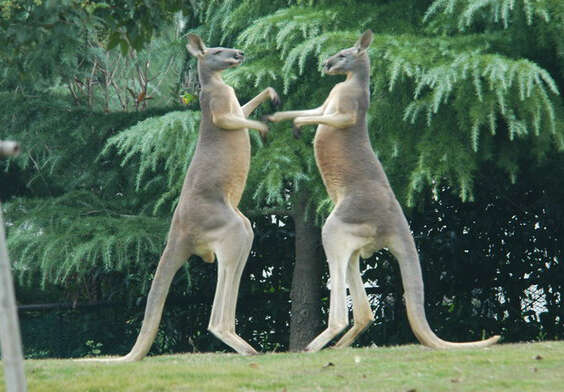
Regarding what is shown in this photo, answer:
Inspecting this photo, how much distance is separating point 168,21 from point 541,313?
21.1 ft

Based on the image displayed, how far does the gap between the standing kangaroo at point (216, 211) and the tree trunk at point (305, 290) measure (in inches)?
125

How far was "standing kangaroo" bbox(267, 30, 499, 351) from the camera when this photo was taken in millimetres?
7242

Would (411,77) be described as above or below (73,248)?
above

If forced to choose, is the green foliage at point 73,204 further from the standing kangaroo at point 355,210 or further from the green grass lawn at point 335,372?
the standing kangaroo at point 355,210

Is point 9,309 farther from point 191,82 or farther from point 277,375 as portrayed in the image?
point 191,82

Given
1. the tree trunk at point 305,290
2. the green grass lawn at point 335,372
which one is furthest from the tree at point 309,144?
the green grass lawn at point 335,372

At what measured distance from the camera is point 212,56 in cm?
765

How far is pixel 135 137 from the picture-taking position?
9562 millimetres

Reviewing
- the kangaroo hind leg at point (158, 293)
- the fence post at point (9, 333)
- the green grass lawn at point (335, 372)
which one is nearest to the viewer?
the fence post at point (9, 333)

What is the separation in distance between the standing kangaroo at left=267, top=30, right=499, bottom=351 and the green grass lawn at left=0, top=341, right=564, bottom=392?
1.07ft

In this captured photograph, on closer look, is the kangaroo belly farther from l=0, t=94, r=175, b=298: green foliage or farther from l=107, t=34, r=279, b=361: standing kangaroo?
l=0, t=94, r=175, b=298: green foliage

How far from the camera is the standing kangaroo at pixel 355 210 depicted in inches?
285

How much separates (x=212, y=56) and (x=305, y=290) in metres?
3.90

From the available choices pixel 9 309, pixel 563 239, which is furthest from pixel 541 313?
pixel 9 309
